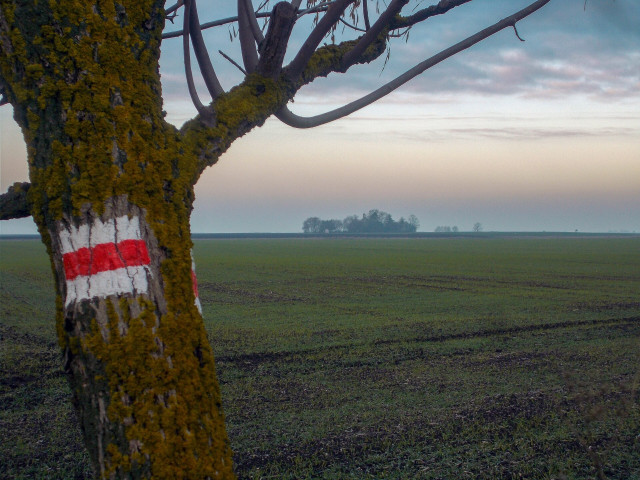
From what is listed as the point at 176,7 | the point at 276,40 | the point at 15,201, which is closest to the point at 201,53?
the point at 276,40

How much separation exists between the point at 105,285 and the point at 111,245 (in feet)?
0.40

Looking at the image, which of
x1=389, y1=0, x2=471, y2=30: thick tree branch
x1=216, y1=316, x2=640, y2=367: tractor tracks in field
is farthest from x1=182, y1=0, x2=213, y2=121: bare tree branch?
x1=216, y1=316, x2=640, y2=367: tractor tracks in field

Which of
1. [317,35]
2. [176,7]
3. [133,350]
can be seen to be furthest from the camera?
[176,7]

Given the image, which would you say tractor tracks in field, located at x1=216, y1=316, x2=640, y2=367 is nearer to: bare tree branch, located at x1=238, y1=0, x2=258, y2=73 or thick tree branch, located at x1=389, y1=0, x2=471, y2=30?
thick tree branch, located at x1=389, y1=0, x2=471, y2=30

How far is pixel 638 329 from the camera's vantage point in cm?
1495

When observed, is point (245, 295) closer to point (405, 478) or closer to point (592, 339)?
point (592, 339)

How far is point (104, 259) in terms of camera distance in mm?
1869

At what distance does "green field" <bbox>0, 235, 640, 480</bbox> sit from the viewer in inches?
246

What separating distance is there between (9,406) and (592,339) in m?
11.5

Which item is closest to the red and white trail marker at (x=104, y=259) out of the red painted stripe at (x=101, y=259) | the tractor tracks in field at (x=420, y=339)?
the red painted stripe at (x=101, y=259)

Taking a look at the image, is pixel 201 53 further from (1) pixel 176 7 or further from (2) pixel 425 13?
(2) pixel 425 13

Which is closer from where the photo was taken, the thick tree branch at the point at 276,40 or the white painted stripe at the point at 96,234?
the white painted stripe at the point at 96,234

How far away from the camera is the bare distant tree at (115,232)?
5.88ft

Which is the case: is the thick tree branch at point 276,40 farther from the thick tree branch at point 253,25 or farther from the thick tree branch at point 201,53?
the thick tree branch at point 201,53
